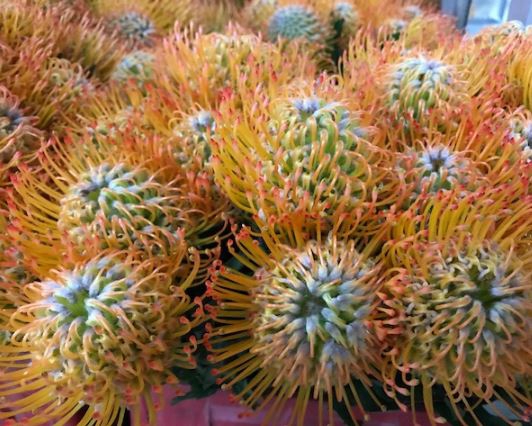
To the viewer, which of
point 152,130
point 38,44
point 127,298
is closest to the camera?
→ point 127,298

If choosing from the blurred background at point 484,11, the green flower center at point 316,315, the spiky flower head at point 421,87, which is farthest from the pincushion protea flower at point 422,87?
the blurred background at point 484,11

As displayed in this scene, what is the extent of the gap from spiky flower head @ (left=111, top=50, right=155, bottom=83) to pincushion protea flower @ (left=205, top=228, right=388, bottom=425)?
42 cm

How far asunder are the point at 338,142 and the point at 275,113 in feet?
0.25

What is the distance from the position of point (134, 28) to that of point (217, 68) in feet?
1.36

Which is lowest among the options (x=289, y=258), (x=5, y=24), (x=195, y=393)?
(x=195, y=393)

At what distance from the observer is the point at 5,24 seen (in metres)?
0.80

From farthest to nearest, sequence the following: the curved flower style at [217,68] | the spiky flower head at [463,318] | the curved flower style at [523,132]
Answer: the curved flower style at [217,68], the curved flower style at [523,132], the spiky flower head at [463,318]

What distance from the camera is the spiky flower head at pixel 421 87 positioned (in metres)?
0.63

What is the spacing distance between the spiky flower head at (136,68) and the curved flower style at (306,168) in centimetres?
33

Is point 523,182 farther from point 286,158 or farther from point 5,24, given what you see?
point 5,24

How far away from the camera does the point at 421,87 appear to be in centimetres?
63

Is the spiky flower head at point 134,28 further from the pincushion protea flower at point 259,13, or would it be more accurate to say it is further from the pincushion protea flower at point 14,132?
the pincushion protea flower at point 14,132

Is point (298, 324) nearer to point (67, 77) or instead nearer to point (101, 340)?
point (101, 340)

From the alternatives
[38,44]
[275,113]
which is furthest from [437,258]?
[38,44]
